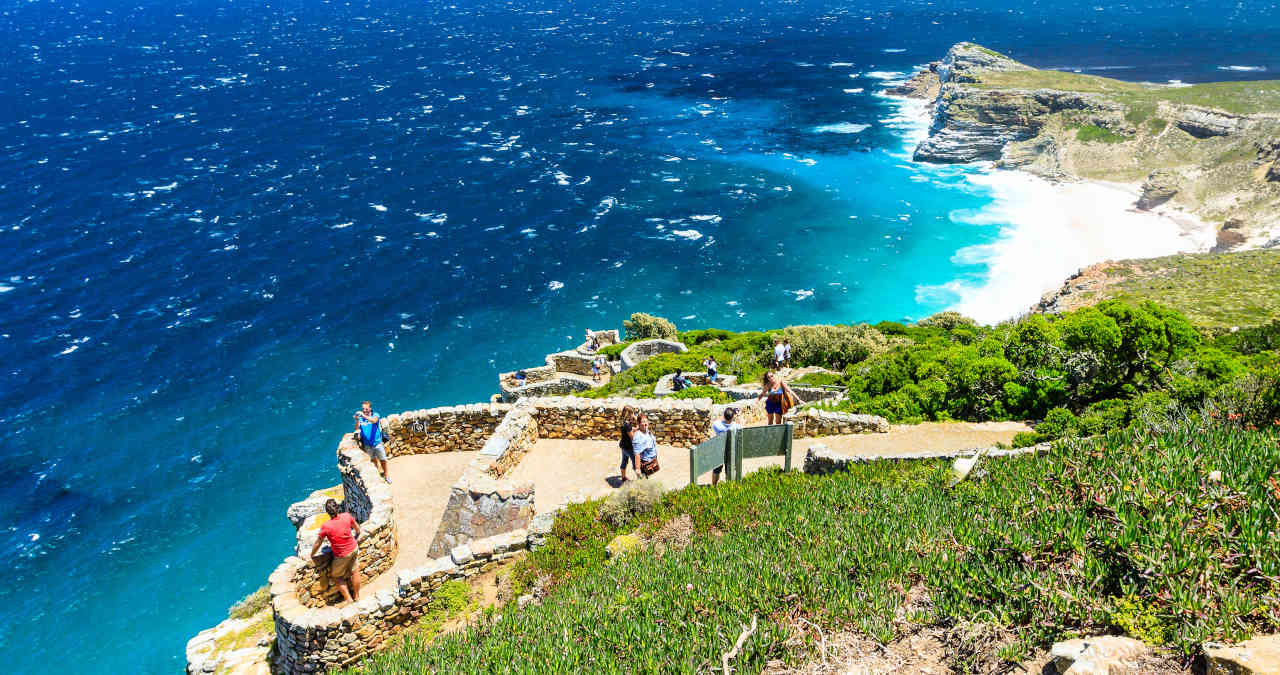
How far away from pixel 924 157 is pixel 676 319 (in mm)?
55201

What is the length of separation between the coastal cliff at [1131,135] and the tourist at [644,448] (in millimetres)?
79373

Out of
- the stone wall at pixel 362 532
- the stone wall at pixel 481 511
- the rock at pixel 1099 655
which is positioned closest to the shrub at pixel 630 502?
the stone wall at pixel 481 511

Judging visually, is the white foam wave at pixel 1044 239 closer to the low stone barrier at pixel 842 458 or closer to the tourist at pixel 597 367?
the tourist at pixel 597 367

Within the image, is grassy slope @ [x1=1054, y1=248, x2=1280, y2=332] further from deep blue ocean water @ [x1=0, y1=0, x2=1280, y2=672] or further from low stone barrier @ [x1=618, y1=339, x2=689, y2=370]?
low stone barrier @ [x1=618, y1=339, x2=689, y2=370]

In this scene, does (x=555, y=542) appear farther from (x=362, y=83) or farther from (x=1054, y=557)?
(x=362, y=83)

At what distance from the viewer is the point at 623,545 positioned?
12.8 metres

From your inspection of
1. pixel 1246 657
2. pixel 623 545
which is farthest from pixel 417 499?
pixel 1246 657

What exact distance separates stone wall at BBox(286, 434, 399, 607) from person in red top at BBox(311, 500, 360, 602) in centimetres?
25

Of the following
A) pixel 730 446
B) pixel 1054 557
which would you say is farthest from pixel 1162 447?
pixel 730 446

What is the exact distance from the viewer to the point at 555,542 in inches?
536

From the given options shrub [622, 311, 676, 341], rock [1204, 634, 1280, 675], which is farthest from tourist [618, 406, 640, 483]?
shrub [622, 311, 676, 341]

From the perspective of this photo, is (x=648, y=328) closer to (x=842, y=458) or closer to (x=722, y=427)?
(x=722, y=427)

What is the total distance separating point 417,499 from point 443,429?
278 cm

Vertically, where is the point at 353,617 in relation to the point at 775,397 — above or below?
below
